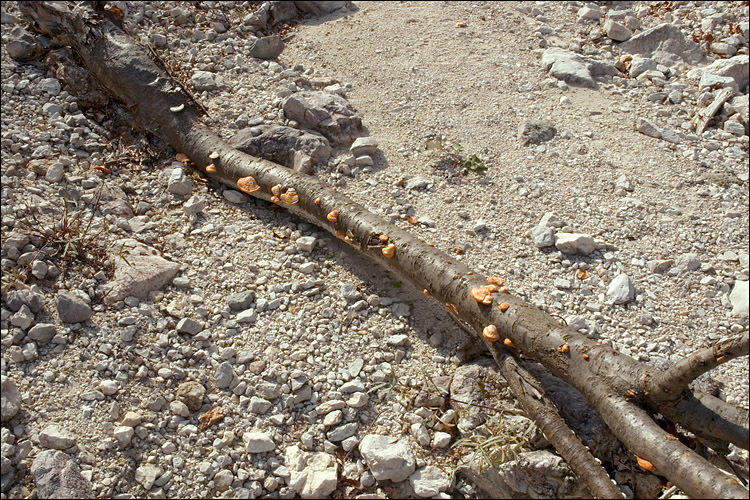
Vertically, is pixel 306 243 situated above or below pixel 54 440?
above

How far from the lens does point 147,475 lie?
337cm

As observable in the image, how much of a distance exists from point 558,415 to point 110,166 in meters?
3.95

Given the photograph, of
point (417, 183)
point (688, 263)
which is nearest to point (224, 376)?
point (417, 183)

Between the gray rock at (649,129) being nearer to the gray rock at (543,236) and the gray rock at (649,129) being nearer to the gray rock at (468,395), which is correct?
the gray rock at (543,236)

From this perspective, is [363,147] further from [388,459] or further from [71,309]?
[388,459]

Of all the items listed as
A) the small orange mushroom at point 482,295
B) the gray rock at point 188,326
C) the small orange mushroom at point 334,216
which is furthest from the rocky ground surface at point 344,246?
the small orange mushroom at point 482,295

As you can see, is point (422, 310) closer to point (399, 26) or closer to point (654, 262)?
point (654, 262)

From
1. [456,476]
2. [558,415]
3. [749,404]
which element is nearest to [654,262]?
[749,404]

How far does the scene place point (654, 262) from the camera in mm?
4398

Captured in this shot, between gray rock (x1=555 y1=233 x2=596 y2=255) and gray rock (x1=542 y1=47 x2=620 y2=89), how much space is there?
2263mm

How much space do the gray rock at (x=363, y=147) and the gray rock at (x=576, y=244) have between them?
1.77m

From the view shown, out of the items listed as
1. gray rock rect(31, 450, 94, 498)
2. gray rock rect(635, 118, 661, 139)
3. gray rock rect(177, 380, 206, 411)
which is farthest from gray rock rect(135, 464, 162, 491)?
gray rock rect(635, 118, 661, 139)

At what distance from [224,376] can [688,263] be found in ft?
10.7

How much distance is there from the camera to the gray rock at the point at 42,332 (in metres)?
3.73
